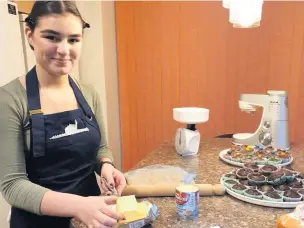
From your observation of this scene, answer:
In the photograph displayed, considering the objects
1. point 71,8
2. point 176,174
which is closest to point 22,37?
point 71,8

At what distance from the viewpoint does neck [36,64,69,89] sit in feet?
2.95

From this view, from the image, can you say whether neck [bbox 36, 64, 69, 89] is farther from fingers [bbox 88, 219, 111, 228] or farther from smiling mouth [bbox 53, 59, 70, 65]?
fingers [bbox 88, 219, 111, 228]

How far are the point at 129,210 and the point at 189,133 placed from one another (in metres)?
0.77

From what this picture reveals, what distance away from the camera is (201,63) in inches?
89.1

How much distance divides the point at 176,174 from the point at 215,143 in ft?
1.90

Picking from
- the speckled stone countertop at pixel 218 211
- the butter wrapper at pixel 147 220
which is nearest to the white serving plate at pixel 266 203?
the speckled stone countertop at pixel 218 211

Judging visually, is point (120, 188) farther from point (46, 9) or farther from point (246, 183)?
point (46, 9)

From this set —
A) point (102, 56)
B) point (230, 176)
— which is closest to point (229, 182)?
point (230, 176)

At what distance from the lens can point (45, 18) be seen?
0.83 meters

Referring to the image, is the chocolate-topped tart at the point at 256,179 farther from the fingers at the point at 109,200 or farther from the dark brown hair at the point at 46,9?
the dark brown hair at the point at 46,9

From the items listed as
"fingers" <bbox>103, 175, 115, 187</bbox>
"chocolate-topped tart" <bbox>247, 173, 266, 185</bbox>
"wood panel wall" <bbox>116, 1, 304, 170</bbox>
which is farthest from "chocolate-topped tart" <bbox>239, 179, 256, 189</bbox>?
"wood panel wall" <bbox>116, 1, 304, 170</bbox>

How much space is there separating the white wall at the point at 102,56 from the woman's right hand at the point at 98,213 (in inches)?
60.4

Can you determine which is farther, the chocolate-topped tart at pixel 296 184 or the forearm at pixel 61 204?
the chocolate-topped tart at pixel 296 184

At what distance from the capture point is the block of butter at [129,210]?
699mm
